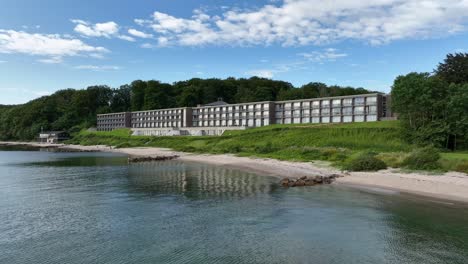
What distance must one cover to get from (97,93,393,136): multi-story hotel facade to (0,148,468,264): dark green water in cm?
7184

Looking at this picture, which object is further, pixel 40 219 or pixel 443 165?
pixel 443 165

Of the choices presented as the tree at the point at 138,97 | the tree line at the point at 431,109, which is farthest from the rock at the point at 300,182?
the tree at the point at 138,97

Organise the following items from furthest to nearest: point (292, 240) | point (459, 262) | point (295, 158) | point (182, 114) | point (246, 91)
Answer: point (246, 91), point (182, 114), point (295, 158), point (292, 240), point (459, 262)

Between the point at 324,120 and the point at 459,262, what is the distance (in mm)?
93403

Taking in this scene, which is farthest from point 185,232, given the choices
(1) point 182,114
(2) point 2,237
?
(1) point 182,114

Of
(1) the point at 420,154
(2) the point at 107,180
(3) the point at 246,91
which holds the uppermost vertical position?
(3) the point at 246,91

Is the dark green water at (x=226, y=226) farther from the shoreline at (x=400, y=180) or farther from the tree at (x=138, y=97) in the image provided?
the tree at (x=138, y=97)

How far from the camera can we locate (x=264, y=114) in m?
119

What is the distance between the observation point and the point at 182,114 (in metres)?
146

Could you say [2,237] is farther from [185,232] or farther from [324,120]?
[324,120]

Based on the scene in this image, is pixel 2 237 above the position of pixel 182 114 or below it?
below

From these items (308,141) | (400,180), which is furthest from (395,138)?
(400,180)

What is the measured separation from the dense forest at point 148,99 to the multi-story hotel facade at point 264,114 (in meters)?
15.7

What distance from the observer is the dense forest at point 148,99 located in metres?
165
